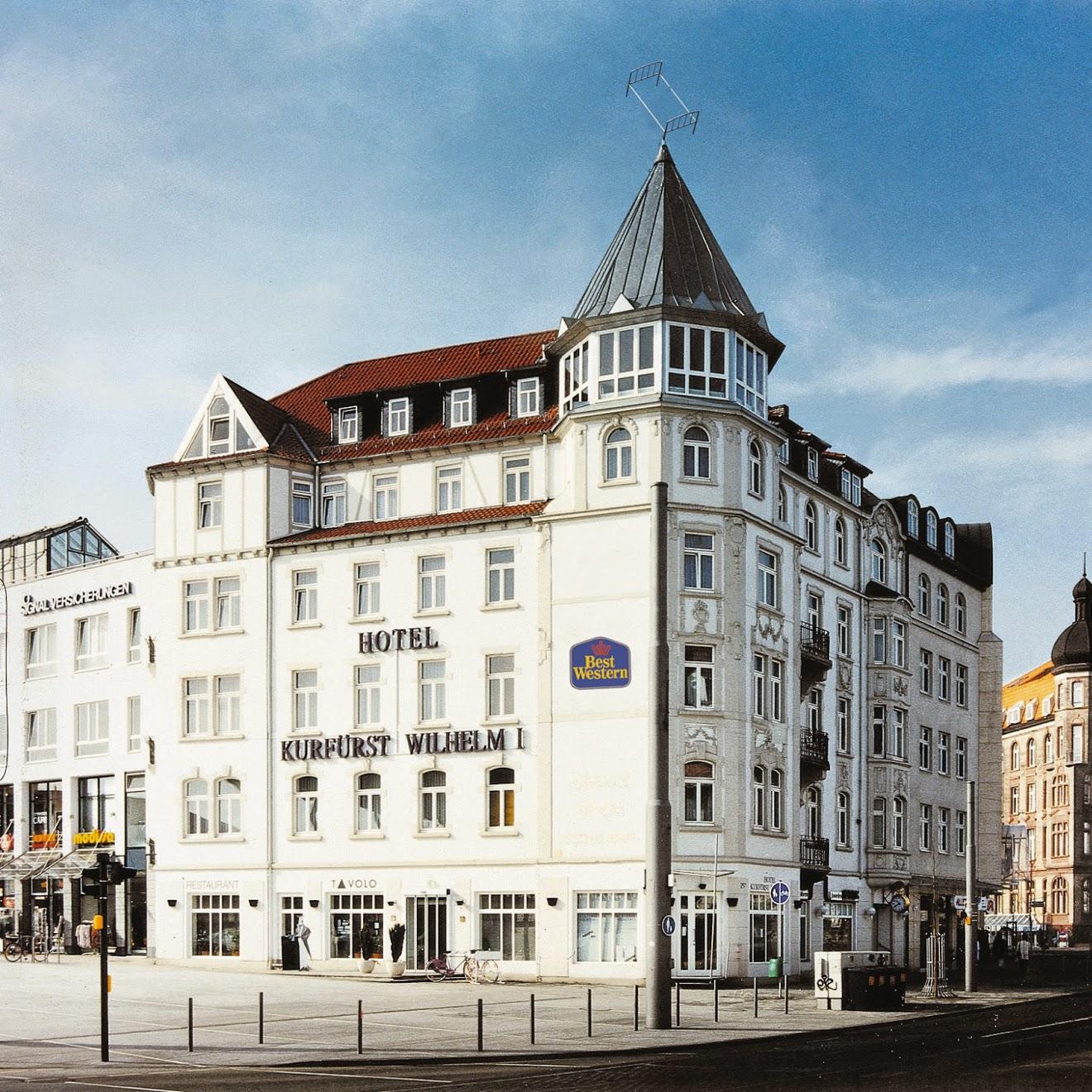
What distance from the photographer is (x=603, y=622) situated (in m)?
53.6

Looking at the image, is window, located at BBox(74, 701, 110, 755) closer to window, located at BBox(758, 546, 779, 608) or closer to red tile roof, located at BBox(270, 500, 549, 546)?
red tile roof, located at BBox(270, 500, 549, 546)

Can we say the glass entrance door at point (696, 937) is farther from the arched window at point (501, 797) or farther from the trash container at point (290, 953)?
the trash container at point (290, 953)

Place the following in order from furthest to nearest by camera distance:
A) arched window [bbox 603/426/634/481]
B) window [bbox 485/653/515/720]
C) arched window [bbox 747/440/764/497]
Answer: window [bbox 485/653/515/720] → arched window [bbox 747/440/764/497] → arched window [bbox 603/426/634/481]

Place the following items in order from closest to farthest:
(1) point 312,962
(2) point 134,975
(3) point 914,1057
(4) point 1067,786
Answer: (3) point 914,1057 < (2) point 134,975 < (1) point 312,962 < (4) point 1067,786

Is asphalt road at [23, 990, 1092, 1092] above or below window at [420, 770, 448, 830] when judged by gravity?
below

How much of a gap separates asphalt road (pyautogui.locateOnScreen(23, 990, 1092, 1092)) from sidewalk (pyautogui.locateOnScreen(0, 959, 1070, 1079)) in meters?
0.93

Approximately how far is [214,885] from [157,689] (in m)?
7.22

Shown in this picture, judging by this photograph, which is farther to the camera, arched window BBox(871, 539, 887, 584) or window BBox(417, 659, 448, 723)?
arched window BBox(871, 539, 887, 584)

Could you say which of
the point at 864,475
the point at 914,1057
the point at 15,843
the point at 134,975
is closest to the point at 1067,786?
the point at 864,475

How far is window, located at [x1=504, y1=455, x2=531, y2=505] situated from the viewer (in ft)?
188

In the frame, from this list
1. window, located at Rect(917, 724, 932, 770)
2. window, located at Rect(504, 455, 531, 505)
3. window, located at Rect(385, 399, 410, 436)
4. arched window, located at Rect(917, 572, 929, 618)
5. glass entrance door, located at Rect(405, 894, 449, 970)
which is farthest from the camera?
arched window, located at Rect(917, 572, 929, 618)

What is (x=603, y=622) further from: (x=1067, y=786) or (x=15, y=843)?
(x=1067, y=786)

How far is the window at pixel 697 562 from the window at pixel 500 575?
5877 millimetres

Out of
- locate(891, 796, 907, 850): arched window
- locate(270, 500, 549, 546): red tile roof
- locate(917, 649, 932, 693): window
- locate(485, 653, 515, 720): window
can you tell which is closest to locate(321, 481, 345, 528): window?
locate(270, 500, 549, 546): red tile roof
